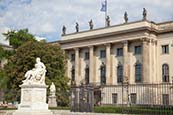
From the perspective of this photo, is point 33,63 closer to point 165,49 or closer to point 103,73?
point 103,73

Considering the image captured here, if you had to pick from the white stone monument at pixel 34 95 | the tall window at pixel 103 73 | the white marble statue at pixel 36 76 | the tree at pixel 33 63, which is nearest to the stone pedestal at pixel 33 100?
the white stone monument at pixel 34 95

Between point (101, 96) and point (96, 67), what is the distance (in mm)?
9959

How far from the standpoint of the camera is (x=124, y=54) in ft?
193

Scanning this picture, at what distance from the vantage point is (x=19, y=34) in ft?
176

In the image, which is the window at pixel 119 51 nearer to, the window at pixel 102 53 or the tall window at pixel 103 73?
the window at pixel 102 53

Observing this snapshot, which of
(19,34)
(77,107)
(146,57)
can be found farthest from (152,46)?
(77,107)

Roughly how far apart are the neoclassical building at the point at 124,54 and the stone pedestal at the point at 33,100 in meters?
29.6

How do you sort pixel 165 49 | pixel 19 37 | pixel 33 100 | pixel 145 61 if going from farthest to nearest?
1. pixel 165 49
2. pixel 145 61
3. pixel 19 37
4. pixel 33 100

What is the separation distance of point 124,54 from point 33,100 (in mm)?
37803

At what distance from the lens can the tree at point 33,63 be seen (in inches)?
1698

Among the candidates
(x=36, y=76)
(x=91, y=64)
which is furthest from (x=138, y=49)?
(x=36, y=76)

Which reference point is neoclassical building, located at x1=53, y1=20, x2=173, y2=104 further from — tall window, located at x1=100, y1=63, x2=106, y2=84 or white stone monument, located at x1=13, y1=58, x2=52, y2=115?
white stone monument, located at x1=13, y1=58, x2=52, y2=115

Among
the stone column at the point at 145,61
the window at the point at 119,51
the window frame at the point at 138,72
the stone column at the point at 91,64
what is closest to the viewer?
the stone column at the point at 145,61

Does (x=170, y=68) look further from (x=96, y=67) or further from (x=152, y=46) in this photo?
(x=96, y=67)
